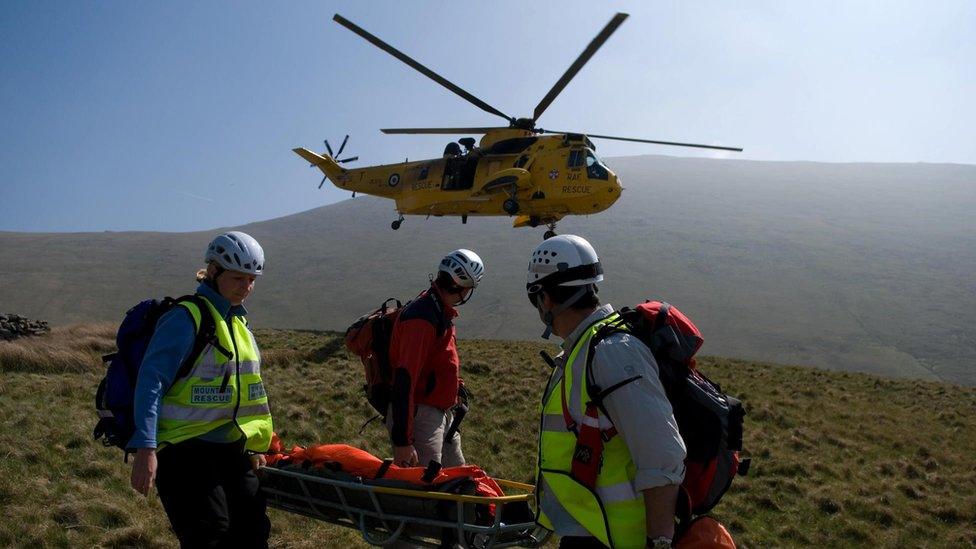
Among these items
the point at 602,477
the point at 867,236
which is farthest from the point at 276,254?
the point at 867,236

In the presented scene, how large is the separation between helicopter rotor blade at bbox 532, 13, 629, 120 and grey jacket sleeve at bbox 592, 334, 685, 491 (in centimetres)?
1211

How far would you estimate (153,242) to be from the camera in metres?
51.8

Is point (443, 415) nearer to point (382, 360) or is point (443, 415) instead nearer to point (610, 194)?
point (382, 360)

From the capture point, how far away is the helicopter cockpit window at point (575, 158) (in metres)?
17.4

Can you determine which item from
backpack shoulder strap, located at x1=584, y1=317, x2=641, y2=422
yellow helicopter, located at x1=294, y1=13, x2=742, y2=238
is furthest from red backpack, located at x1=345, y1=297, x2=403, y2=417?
yellow helicopter, located at x1=294, y1=13, x2=742, y2=238

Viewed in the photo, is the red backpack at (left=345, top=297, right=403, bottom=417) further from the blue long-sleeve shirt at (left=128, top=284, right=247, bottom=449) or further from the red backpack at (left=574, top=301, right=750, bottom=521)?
the red backpack at (left=574, top=301, right=750, bottom=521)

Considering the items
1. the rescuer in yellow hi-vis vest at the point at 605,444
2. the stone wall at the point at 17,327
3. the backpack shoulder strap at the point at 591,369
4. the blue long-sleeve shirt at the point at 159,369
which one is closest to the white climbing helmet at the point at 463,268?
the blue long-sleeve shirt at the point at 159,369

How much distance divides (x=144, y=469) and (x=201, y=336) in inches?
29.9

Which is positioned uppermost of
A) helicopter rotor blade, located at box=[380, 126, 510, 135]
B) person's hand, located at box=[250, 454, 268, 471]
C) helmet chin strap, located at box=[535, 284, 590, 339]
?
helicopter rotor blade, located at box=[380, 126, 510, 135]

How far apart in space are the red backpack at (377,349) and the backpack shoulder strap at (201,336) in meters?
1.52

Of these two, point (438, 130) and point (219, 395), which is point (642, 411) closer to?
point (219, 395)

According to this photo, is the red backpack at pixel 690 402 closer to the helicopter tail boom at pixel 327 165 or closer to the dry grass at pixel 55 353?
the dry grass at pixel 55 353

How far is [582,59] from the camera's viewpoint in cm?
1424

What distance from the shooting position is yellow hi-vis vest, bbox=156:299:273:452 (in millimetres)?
3398
